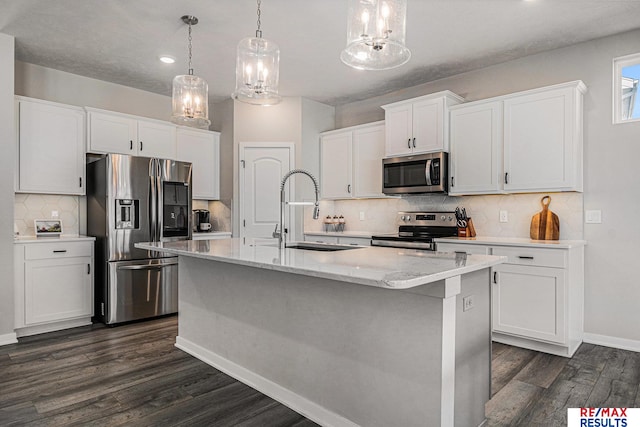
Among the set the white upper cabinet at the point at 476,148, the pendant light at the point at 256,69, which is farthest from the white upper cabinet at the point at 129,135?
the white upper cabinet at the point at 476,148

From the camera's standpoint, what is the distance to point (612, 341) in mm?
3326

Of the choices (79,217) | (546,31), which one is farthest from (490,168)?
(79,217)

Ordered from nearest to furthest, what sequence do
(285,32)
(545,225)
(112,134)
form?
(285,32) < (545,225) < (112,134)

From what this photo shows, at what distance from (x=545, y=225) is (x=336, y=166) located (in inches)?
105

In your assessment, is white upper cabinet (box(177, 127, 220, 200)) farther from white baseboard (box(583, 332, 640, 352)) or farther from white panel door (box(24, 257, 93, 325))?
white baseboard (box(583, 332, 640, 352))

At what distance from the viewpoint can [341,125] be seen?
18.6 feet

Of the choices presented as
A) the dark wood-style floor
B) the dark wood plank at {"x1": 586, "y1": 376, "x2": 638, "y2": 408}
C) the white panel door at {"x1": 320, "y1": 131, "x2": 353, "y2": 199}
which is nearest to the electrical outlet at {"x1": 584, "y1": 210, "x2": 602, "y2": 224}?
the dark wood-style floor

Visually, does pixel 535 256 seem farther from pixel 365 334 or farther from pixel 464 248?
pixel 365 334

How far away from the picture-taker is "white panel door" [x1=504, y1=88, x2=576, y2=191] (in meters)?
3.34

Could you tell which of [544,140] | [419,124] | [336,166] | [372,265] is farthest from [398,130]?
[372,265]

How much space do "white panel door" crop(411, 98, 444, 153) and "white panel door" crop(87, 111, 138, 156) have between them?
325 cm

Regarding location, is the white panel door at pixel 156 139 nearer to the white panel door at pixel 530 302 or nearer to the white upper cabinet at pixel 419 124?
the white upper cabinet at pixel 419 124

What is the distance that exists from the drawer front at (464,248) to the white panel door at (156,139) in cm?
344

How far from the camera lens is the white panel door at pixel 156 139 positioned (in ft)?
15.1
